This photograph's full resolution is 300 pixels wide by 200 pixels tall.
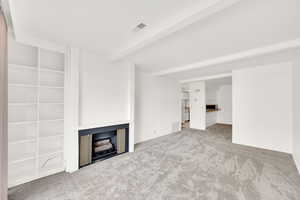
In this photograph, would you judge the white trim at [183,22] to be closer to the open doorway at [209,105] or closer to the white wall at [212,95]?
the open doorway at [209,105]

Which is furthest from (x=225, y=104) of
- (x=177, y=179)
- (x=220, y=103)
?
(x=177, y=179)

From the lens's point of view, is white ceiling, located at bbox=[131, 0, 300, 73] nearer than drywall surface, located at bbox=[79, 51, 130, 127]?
Yes

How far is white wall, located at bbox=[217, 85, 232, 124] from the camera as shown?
7.30 m

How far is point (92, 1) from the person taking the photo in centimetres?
135

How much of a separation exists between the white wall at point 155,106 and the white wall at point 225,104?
11.8ft

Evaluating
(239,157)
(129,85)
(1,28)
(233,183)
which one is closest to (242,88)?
(239,157)

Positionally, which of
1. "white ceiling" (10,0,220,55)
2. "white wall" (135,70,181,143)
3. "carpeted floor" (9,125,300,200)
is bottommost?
"carpeted floor" (9,125,300,200)

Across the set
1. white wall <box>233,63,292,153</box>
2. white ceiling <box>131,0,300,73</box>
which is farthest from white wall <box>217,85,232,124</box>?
white ceiling <box>131,0,300,73</box>

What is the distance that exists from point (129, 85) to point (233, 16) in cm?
259

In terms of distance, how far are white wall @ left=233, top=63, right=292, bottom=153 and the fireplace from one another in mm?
3728

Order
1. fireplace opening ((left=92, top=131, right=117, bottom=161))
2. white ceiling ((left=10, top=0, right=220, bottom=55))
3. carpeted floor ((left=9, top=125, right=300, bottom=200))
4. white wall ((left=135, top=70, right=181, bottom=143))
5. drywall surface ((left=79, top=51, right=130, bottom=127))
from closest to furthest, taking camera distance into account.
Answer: white ceiling ((left=10, top=0, right=220, bottom=55)) → carpeted floor ((left=9, top=125, right=300, bottom=200)) → drywall surface ((left=79, top=51, right=130, bottom=127)) → fireplace opening ((left=92, top=131, right=117, bottom=161)) → white wall ((left=135, top=70, right=181, bottom=143))

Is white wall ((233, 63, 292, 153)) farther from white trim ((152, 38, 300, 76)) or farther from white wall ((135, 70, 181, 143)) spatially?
white wall ((135, 70, 181, 143))

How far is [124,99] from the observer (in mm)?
3414

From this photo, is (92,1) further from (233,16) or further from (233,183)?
(233,183)
